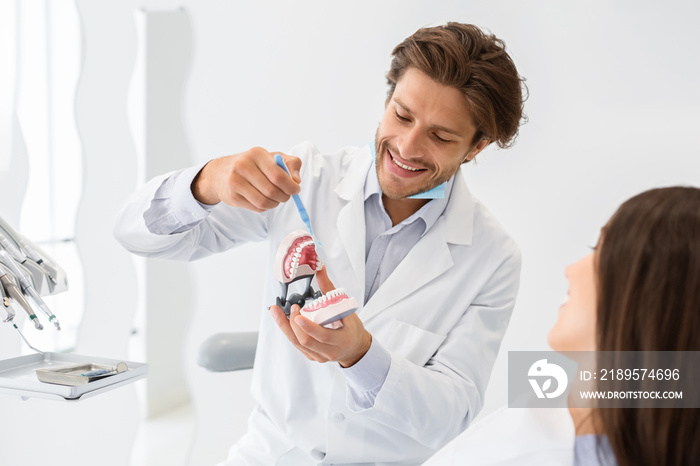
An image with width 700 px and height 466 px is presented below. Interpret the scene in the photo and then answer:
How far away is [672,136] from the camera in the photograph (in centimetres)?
218

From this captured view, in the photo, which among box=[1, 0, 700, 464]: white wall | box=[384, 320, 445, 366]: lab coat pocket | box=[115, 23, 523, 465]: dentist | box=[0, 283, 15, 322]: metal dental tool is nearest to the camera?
box=[0, 283, 15, 322]: metal dental tool

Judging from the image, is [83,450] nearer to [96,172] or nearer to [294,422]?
[96,172]

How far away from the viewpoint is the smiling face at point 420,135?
1.63m

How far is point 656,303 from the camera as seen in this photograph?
901 mm

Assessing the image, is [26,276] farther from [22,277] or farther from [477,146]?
[477,146]

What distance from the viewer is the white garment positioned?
101 centimetres

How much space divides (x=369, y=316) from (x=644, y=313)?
854 millimetres

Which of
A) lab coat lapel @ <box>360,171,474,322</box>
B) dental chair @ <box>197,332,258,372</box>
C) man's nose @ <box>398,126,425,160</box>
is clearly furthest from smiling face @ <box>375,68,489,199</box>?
dental chair @ <box>197,332,258,372</box>

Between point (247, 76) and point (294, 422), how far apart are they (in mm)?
1558

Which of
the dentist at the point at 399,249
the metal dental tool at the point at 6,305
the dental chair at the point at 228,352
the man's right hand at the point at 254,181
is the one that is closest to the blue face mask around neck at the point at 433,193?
the dentist at the point at 399,249

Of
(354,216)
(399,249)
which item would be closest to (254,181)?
(354,216)

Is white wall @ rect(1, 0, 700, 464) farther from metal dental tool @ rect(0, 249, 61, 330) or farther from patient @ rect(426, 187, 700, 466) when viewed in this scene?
metal dental tool @ rect(0, 249, 61, 330)

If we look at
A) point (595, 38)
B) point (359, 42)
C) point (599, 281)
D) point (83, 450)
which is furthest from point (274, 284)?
point (83, 450)

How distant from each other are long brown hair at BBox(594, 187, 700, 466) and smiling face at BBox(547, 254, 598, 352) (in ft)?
0.32
